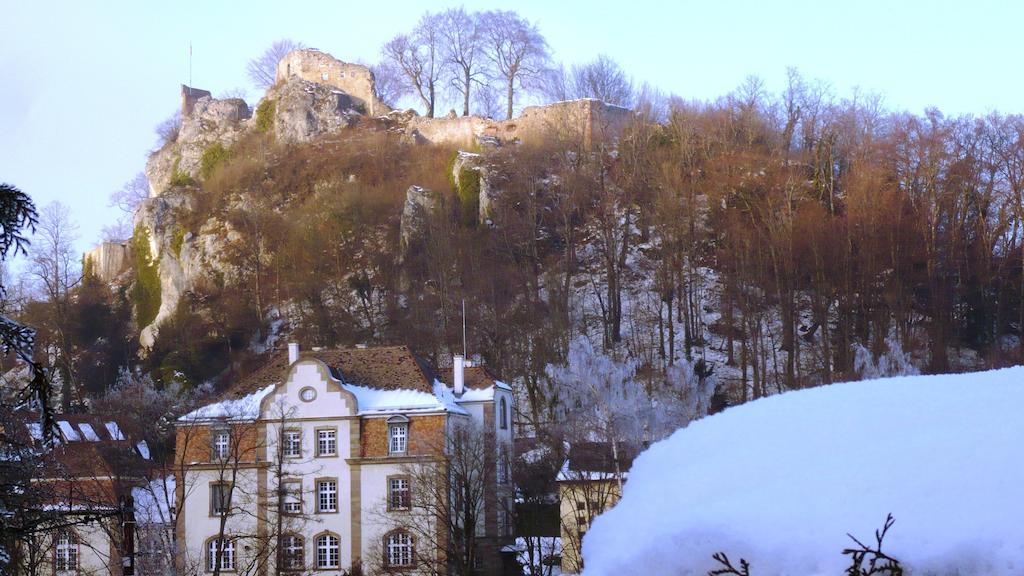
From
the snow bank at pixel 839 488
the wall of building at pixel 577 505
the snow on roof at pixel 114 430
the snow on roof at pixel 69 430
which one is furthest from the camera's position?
the snow on roof at pixel 114 430

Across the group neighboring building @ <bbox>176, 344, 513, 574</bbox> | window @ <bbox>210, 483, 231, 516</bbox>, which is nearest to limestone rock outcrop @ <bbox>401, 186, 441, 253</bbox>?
neighboring building @ <bbox>176, 344, 513, 574</bbox>

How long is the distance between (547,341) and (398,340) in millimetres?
7844

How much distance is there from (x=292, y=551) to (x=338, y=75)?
50.7 metres

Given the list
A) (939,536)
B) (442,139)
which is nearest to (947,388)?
(939,536)

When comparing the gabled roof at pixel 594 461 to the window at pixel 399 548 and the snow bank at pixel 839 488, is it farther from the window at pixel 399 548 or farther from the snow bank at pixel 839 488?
the snow bank at pixel 839 488

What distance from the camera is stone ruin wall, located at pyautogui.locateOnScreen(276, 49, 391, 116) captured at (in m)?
84.4

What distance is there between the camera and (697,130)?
69812 millimetres

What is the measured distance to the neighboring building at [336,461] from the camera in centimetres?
4119

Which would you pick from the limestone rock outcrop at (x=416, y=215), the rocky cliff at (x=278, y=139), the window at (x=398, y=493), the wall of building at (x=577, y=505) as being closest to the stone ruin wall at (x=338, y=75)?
the rocky cliff at (x=278, y=139)

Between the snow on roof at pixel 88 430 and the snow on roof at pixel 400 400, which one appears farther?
the snow on roof at pixel 88 430

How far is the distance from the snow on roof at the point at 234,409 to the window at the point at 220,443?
0.66m

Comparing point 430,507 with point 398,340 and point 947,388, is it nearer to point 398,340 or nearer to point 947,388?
point 398,340

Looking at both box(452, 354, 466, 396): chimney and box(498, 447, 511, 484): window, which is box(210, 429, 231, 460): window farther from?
box(498, 447, 511, 484): window

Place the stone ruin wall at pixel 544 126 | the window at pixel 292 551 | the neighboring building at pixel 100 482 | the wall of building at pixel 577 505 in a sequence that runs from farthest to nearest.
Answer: the stone ruin wall at pixel 544 126 → the window at pixel 292 551 → the wall of building at pixel 577 505 → the neighboring building at pixel 100 482
